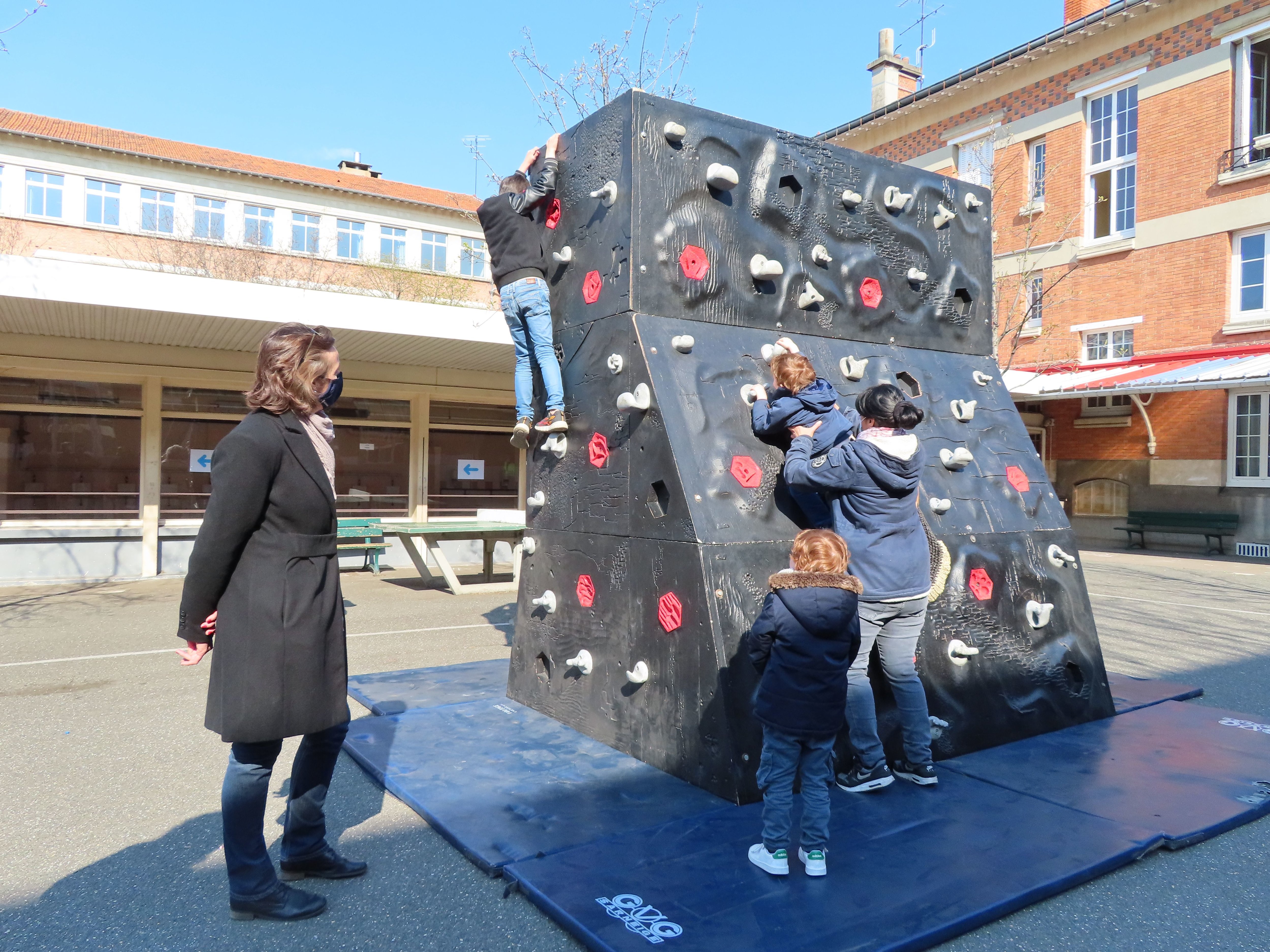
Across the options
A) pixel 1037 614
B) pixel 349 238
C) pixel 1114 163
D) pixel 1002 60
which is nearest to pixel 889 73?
pixel 1002 60

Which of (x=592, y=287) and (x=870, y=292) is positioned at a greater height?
(x=870, y=292)

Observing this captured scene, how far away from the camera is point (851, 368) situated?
5.18 metres

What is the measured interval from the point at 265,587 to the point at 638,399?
2.18m

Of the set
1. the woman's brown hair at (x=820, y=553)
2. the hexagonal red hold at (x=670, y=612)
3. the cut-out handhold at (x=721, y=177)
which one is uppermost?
the cut-out handhold at (x=721, y=177)

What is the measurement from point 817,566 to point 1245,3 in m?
20.2

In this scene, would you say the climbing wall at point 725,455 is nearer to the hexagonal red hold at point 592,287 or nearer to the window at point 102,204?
the hexagonal red hold at point 592,287

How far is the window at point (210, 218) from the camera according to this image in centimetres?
3123

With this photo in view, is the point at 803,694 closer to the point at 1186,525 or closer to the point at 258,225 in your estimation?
the point at 1186,525

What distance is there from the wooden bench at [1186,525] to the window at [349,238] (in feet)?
92.6

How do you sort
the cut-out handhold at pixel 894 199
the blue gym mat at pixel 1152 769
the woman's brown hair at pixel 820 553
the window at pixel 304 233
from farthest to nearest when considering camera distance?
the window at pixel 304 233
the cut-out handhold at pixel 894 199
the blue gym mat at pixel 1152 769
the woman's brown hair at pixel 820 553

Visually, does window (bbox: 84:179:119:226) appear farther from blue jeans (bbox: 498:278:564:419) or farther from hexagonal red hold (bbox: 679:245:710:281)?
hexagonal red hold (bbox: 679:245:710:281)

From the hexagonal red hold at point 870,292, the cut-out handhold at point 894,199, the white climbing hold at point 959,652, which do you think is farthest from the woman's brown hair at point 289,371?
the cut-out handhold at point 894,199

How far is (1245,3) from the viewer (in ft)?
55.9

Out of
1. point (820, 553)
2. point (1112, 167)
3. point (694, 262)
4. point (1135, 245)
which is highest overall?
point (1112, 167)
